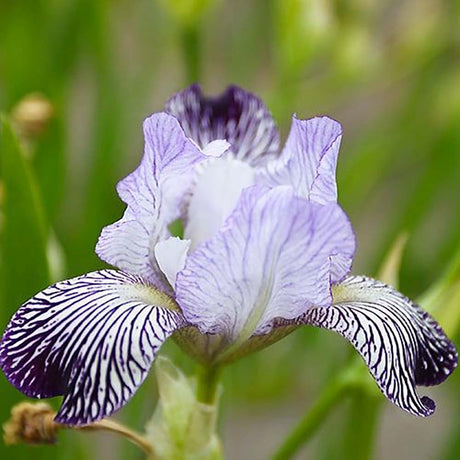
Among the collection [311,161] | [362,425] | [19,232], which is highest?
[311,161]

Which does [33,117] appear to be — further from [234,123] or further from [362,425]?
[362,425]

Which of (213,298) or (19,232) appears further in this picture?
(19,232)

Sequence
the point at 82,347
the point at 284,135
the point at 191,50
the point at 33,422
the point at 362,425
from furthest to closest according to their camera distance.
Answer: the point at 284,135 → the point at 191,50 → the point at 362,425 → the point at 33,422 → the point at 82,347

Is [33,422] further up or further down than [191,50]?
further down

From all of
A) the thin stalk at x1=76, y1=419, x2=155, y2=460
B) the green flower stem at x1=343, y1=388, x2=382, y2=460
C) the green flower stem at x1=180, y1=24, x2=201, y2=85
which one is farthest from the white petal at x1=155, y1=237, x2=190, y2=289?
the green flower stem at x1=180, y1=24, x2=201, y2=85


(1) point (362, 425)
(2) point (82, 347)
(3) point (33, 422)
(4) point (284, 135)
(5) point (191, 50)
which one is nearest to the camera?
(2) point (82, 347)

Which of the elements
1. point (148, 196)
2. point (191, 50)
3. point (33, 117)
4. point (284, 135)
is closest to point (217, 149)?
point (148, 196)
